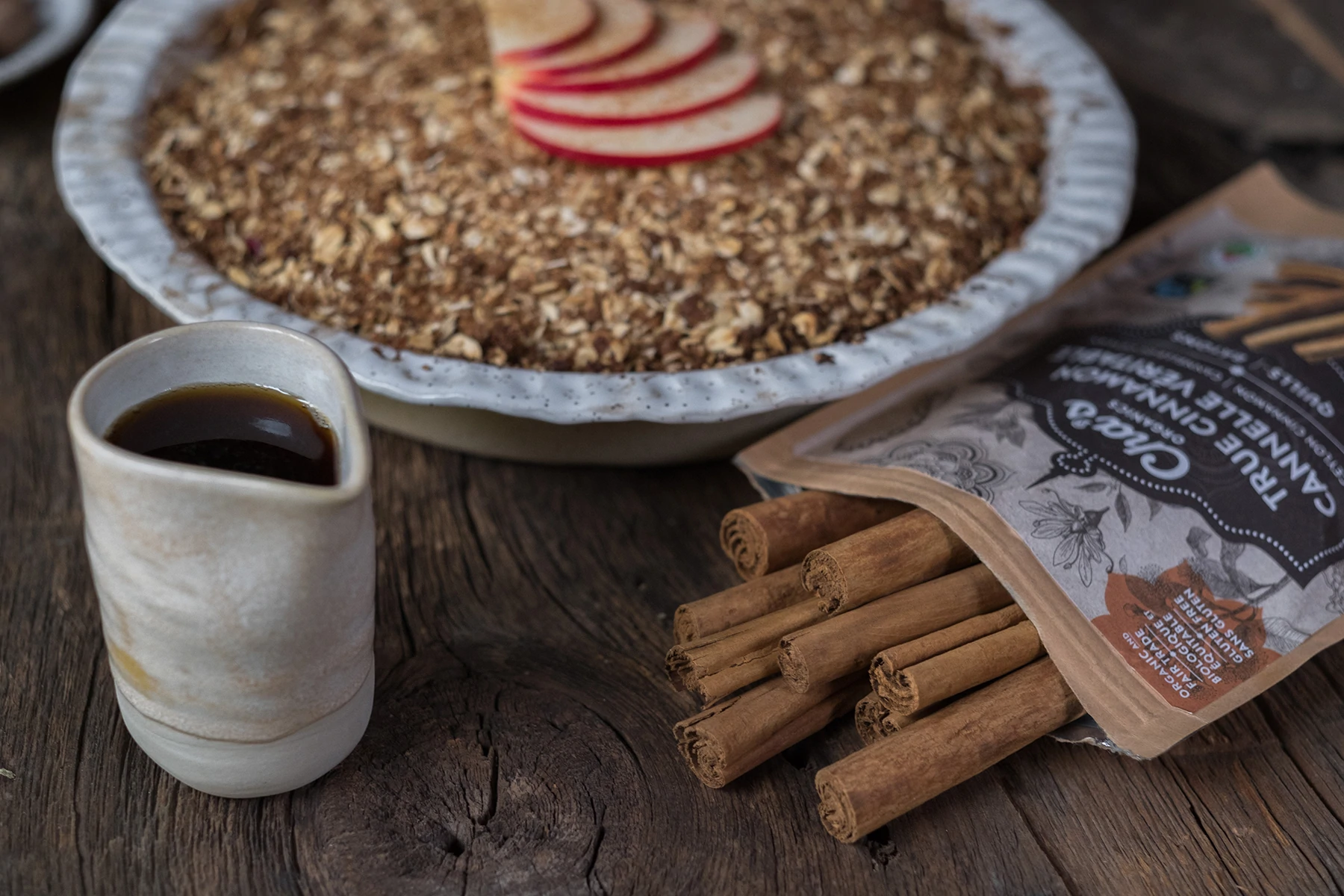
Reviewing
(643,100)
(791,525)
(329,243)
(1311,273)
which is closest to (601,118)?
(643,100)

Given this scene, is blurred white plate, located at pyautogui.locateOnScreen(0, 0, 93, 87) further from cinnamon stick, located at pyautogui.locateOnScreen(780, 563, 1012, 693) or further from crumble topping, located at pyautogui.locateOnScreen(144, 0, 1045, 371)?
cinnamon stick, located at pyautogui.locateOnScreen(780, 563, 1012, 693)

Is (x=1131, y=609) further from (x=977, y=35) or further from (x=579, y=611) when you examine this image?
(x=977, y=35)

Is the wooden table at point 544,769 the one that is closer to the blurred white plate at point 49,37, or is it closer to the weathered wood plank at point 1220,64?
the blurred white plate at point 49,37

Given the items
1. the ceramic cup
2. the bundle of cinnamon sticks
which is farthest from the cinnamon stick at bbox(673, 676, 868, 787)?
the ceramic cup

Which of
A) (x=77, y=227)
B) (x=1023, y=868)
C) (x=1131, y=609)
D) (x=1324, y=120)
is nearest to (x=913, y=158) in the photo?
(x=1131, y=609)

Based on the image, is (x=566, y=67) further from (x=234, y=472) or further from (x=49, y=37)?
(x=49, y=37)

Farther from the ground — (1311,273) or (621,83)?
(621,83)
